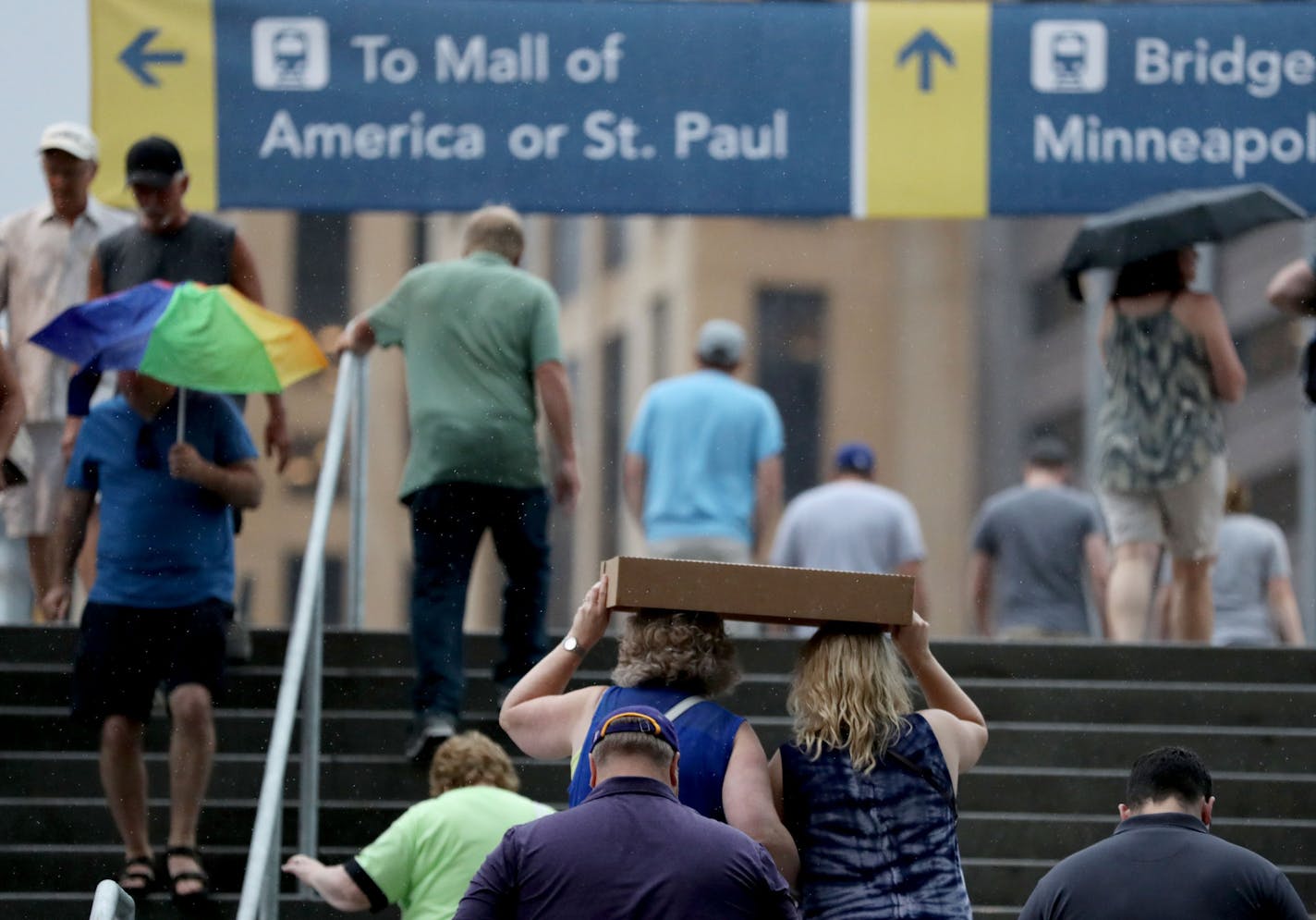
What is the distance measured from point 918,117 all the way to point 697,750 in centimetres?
655

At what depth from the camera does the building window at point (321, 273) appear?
48.4 meters

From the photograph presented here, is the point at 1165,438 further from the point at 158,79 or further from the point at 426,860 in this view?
the point at 158,79

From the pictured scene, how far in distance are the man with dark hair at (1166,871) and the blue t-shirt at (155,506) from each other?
3.57 m

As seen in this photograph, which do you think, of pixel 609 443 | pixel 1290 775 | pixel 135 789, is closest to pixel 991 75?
pixel 1290 775

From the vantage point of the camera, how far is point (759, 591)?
5.32 metres

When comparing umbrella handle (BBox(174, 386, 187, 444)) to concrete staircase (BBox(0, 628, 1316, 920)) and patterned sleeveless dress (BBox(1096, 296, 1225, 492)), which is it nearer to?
concrete staircase (BBox(0, 628, 1316, 920))

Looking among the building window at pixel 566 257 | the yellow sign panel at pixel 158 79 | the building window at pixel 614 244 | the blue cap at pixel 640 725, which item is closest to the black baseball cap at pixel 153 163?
the yellow sign panel at pixel 158 79

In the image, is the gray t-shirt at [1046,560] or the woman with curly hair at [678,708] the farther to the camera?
the gray t-shirt at [1046,560]

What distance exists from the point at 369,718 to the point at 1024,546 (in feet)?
10.8

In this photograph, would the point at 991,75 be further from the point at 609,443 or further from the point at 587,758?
the point at 609,443

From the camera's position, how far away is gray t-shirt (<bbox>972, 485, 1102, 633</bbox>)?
36.0 feet

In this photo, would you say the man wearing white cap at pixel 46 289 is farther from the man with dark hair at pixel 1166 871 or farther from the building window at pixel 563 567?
the building window at pixel 563 567

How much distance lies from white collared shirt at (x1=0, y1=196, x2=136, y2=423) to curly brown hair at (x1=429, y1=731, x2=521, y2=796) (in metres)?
3.55

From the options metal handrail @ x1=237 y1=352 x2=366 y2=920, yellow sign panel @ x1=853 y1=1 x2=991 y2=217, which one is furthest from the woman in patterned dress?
metal handrail @ x1=237 y1=352 x2=366 y2=920
